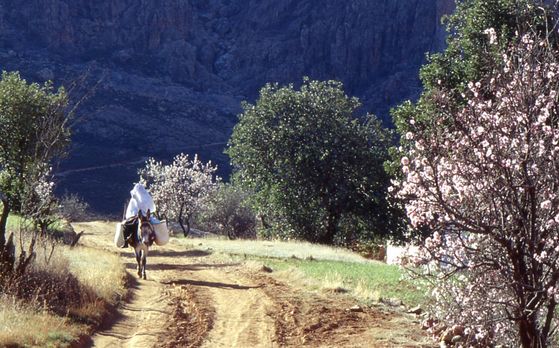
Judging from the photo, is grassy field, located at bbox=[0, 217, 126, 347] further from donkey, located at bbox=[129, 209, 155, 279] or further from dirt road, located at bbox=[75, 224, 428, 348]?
donkey, located at bbox=[129, 209, 155, 279]

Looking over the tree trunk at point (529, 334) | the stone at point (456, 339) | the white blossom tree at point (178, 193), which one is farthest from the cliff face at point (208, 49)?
the tree trunk at point (529, 334)

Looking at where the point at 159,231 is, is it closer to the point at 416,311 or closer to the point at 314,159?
the point at 416,311

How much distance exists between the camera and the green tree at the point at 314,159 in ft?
130

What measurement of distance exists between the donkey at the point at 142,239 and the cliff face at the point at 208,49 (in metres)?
73.4

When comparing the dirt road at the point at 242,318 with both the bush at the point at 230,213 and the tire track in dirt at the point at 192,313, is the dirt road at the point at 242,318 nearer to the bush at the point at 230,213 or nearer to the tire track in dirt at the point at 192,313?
the tire track in dirt at the point at 192,313

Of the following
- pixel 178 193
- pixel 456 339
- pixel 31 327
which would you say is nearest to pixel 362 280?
pixel 456 339

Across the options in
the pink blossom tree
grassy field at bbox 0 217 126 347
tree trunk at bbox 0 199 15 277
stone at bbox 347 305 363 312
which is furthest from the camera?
stone at bbox 347 305 363 312

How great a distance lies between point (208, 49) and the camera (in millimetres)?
134125

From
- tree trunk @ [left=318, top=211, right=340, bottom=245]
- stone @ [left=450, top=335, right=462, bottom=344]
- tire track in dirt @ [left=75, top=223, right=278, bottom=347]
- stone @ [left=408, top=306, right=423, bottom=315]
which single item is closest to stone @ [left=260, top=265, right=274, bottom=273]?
tire track in dirt @ [left=75, top=223, right=278, bottom=347]

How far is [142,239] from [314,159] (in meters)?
19.3

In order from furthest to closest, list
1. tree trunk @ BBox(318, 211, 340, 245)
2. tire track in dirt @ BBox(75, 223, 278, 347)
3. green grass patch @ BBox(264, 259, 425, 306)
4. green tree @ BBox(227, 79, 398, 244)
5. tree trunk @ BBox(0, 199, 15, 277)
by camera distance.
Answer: tree trunk @ BBox(318, 211, 340, 245) → green tree @ BBox(227, 79, 398, 244) → green grass patch @ BBox(264, 259, 425, 306) → tree trunk @ BBox(0, 199, 15, 277) → tire track in dirt @ BBox(75, 223, 278, 347)

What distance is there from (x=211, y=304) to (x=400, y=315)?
410cm

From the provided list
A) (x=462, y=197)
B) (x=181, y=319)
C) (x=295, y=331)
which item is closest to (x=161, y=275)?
(x=181, y=319)

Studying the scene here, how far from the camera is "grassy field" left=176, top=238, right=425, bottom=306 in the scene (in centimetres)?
1806
